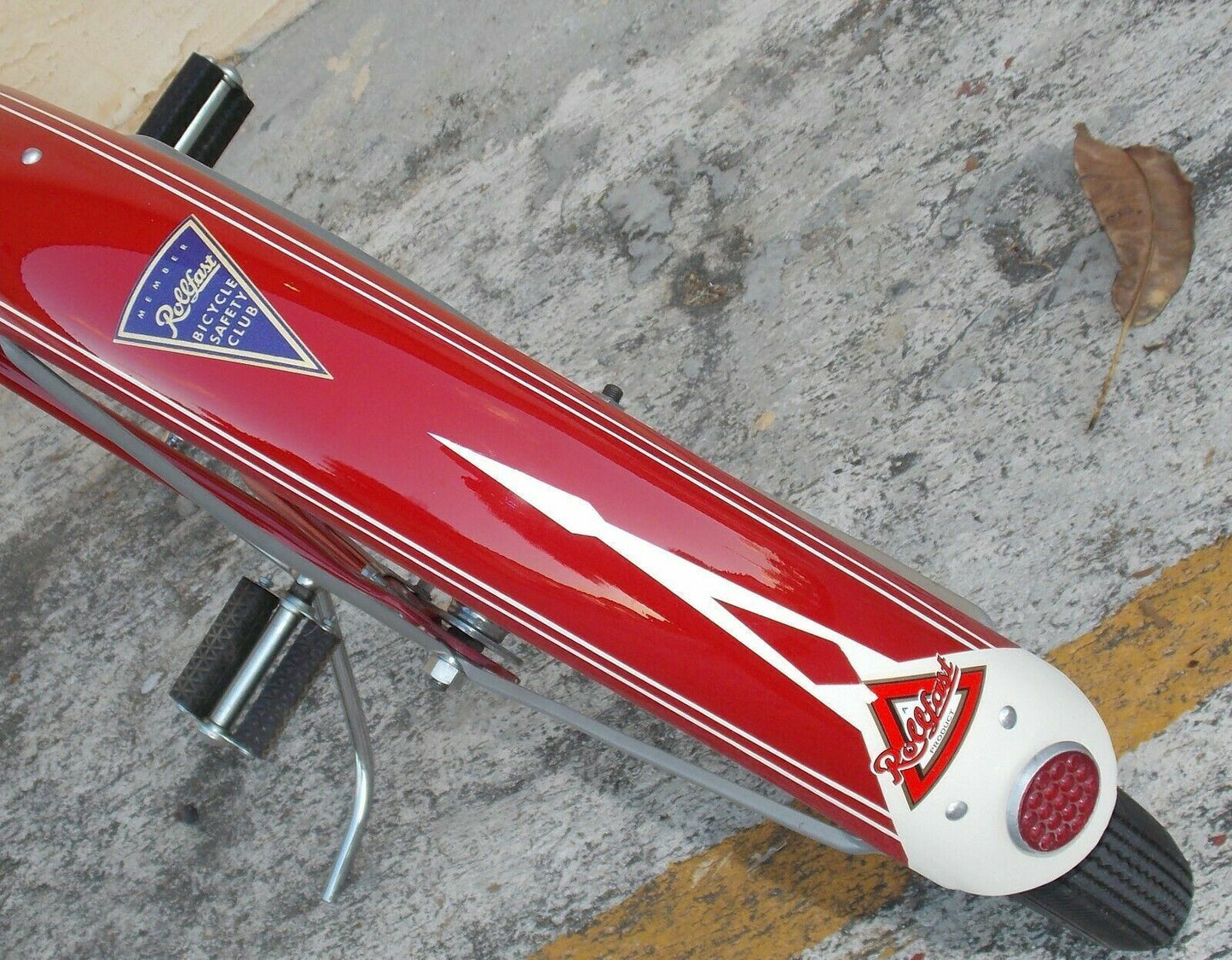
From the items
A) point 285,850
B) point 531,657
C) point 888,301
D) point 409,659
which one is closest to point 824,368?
point 888,301

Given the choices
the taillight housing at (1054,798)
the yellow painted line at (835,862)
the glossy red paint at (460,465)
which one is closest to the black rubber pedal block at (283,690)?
the glossy red paint at (460,465)

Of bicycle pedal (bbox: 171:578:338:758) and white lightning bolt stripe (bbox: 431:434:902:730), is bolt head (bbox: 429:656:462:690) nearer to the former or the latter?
bicycle pedal (bbox: 171:578:338:758)

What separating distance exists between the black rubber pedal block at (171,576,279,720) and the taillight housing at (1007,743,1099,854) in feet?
3.56

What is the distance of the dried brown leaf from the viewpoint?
5.44ft

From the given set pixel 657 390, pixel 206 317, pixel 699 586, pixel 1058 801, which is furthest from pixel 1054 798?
pixel 206 317

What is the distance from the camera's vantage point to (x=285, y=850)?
1.85 meters

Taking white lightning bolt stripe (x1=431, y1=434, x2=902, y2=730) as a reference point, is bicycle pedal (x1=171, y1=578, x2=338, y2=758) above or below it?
below

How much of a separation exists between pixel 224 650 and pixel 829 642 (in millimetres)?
893

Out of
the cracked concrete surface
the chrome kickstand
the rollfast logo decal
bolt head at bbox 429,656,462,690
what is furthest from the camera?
the cracked concrete surface

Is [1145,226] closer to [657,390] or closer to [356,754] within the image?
[657,390]

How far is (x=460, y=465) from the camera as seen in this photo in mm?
1143

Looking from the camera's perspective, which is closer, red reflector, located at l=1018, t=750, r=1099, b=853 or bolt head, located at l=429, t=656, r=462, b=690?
red reflector, located at l=1018, t=750, r=1099, b=853

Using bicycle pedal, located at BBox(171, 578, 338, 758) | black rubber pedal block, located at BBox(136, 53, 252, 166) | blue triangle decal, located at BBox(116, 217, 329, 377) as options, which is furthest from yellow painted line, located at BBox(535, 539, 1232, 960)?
black rubber pedal block, located at BBox(136, 53, 252, 166)

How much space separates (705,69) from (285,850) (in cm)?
176
